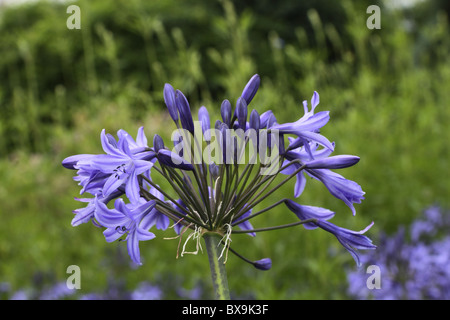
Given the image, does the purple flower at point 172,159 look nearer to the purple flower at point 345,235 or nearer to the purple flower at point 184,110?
the purple flower at point 184,110

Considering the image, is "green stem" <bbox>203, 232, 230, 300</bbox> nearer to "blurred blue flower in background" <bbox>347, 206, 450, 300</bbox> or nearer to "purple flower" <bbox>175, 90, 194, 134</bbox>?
"purple flower" <bbox>175, 90, 194, 134</bbox>

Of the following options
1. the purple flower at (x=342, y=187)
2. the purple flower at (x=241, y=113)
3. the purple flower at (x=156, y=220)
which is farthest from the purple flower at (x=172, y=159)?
the purple flower at (x=342, y=187)

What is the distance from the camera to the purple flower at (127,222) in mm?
1483

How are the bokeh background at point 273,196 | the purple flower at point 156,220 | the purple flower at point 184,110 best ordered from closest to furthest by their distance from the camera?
the purple flower at point 184,110
the purple flower at point 156,220
the bokeh background at point 273,196

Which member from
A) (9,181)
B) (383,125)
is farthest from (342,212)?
Answer: (9,181)

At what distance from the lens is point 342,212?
21.1 ft

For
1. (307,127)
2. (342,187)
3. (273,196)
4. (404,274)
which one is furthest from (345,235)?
(273,196)

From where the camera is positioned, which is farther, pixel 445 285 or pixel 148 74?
pixel 148 74

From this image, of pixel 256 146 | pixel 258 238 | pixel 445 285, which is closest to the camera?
pixel 256 146

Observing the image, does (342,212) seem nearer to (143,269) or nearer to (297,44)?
(143,269)

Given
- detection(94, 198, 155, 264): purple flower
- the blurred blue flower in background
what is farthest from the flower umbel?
the blurred blue flower in background

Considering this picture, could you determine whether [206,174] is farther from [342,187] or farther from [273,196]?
[273,196]

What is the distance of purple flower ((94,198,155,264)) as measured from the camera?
1483 millimetres
